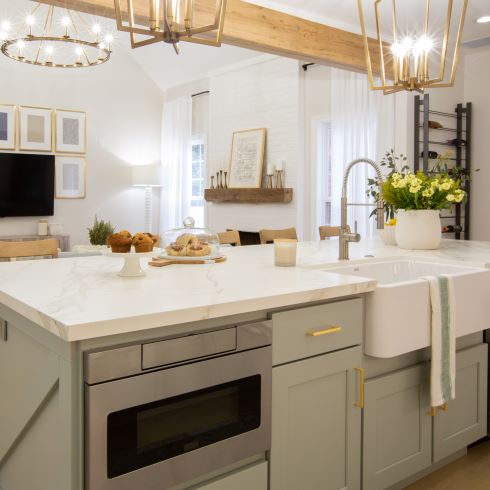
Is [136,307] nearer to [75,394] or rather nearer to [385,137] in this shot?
[75,394]

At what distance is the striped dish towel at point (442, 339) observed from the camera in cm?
198

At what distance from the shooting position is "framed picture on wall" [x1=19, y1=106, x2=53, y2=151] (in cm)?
694

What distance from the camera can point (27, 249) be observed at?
2.96m

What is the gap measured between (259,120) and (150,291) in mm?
5286

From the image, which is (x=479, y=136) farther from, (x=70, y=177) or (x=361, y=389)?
(x=70, y=177)

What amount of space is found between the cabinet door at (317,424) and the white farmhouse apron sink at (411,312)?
3.9 inches

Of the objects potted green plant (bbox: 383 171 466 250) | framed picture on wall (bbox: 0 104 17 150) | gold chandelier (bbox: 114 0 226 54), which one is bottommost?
potted green plant (bbox: 383 171 466 250)

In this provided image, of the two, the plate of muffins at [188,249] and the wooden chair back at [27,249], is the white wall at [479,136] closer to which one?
the plate of muffins at [188,249]

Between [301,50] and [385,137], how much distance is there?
143 centimetres

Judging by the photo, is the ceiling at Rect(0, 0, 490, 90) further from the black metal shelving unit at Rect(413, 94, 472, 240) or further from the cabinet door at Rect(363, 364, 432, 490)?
the cabinet door at Rect(363, 364, 432, 490)

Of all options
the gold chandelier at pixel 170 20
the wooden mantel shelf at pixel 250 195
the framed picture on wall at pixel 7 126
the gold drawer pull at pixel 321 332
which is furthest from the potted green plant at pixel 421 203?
the framed picture on wall at pixel 7 126

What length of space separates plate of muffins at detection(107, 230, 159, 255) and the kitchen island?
102 millimetres

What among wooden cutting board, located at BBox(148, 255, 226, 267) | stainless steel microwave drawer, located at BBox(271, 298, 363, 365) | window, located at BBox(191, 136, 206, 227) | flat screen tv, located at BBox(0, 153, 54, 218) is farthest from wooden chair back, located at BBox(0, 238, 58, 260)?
window, located at BBox(191, 136, 206, 227)

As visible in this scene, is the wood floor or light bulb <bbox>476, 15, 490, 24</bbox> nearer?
the wood floor
